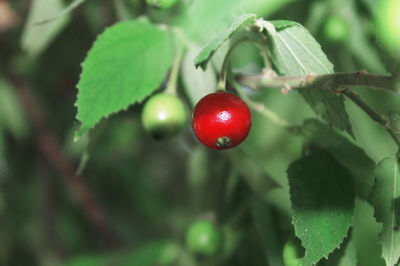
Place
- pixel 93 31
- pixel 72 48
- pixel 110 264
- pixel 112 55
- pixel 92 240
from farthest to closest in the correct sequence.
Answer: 1. pixel 92 240
2. pixel 72 48
3. pixel 93 31
4. pixel 110 264
5. pixel 112 55

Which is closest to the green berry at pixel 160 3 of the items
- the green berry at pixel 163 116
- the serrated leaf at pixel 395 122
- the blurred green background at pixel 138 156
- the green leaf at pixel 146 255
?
the blurred green background at pixel 138 156

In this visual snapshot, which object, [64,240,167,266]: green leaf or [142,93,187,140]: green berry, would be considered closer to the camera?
[142,93,187,140]: green berry

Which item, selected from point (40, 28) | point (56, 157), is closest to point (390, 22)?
point (40, 28)

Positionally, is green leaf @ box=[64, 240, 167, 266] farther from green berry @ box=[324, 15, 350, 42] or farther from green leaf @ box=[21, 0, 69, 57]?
green berry @ box=[324, 15, 350, 42]

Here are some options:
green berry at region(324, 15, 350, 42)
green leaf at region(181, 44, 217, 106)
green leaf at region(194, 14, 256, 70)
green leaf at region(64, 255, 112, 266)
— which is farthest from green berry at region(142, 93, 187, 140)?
green leaf at region(64, 255, 112, 266)

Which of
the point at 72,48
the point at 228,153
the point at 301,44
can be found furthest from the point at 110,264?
the point at 301,44

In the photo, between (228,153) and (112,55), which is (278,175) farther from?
(112,55)
